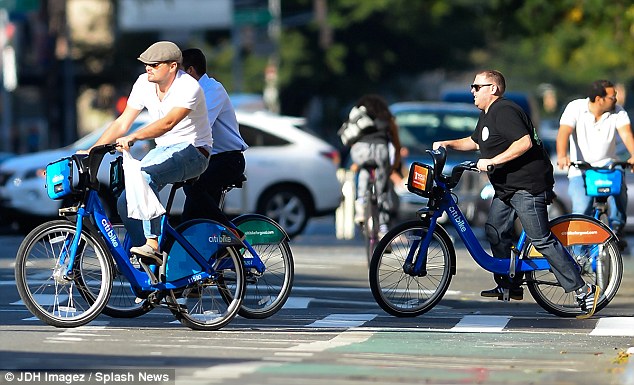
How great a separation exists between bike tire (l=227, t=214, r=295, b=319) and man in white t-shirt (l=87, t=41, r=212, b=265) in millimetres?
801

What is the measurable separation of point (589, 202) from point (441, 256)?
8.96 feet

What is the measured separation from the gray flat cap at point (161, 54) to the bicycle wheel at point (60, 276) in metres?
1.06

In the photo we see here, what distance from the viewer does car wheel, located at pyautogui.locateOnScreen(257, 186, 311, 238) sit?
20766 millimetres

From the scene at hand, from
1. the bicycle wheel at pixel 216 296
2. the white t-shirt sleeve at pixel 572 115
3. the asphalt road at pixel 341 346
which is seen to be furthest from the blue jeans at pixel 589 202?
the bicycle wheel at pixel 216 296

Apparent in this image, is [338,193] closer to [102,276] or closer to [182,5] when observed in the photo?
[102,276]

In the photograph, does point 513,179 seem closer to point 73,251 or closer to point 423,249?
point 423,249

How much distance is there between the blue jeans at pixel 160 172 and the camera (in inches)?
391

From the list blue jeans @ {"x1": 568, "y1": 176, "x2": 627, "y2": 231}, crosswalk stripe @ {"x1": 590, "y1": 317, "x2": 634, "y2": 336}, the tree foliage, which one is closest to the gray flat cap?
crosswalk stripe @ {"x1": 590, "y1": 317, "x2": 634, "y2": 336}

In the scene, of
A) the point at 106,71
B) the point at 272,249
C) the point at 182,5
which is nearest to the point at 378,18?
the point at 182,5

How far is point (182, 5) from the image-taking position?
55344 millimetres

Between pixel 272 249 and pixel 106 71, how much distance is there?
138ft

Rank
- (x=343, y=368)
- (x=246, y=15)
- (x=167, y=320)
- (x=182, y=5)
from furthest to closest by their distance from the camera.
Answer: (x=182, y=5), (x=246, y=15), (x=167, y=320), (x=343, y=368)

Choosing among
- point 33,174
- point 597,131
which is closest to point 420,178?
point 597,131

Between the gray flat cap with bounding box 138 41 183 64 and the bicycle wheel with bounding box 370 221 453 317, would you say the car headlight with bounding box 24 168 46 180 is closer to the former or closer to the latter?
the bicycle wheel with bounding box 370 221 453 317
